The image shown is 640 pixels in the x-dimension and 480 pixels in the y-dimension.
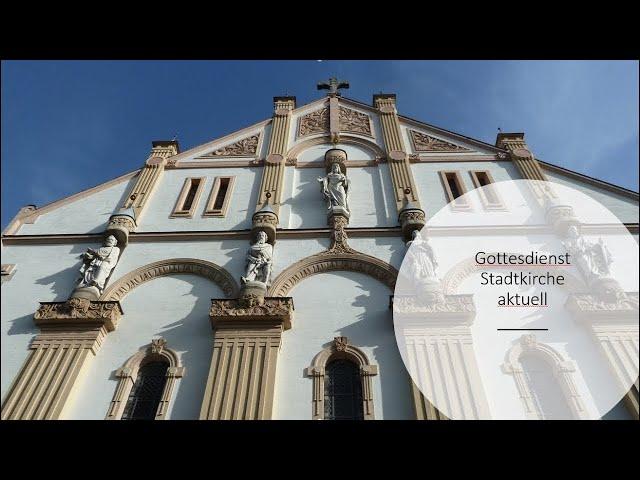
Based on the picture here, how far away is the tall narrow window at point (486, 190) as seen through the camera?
14998mm

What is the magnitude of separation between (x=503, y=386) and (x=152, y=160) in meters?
12.5

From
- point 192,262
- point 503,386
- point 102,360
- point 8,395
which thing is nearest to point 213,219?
point 192,262

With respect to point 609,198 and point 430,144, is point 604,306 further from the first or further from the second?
point 430,144

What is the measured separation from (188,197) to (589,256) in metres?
11.1

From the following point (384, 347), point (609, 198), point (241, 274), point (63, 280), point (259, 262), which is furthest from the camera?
point (609, 198)

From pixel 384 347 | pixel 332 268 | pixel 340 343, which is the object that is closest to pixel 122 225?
pixel 332 268

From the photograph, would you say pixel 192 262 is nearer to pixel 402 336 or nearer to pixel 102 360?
pixel 102 360

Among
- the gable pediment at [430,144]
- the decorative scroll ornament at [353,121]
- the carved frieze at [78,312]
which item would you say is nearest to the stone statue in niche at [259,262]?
the carved frieze at [78,312]

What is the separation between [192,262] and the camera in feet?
43.2

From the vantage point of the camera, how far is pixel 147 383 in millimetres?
10867

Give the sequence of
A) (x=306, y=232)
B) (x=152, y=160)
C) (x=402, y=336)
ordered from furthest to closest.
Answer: (x=152, y=160) → (x=306, y=232) → (x=402, y=336)

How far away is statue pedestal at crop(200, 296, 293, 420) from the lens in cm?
982

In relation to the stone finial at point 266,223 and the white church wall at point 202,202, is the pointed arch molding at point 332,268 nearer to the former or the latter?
the stone finial at point 266,223
